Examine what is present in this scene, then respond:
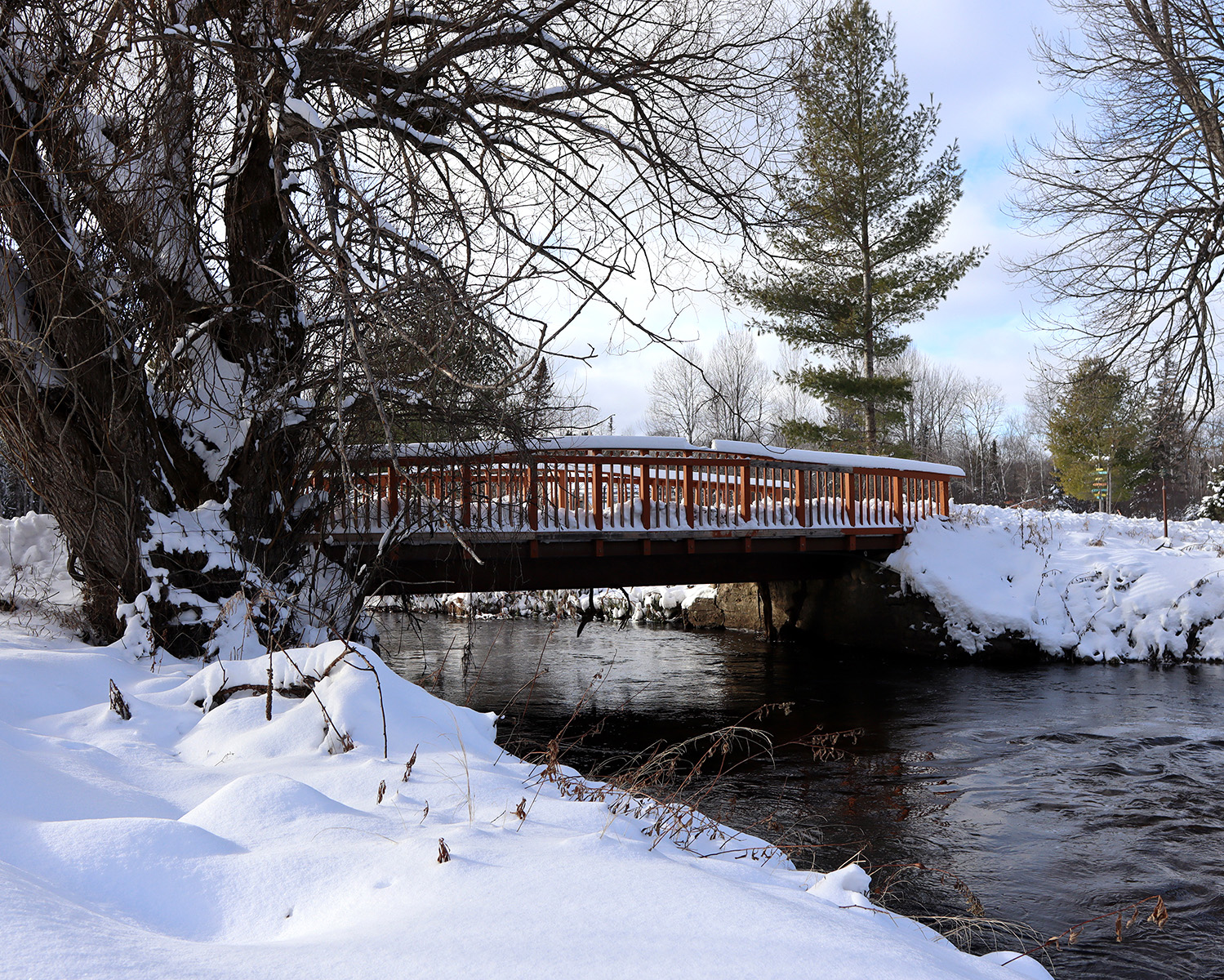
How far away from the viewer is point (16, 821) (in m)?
2.28

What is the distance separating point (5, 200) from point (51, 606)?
3117mm

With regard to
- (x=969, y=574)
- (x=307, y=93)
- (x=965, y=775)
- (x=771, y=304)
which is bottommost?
(x=965, y=775)

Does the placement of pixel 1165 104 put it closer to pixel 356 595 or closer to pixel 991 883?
pixel 991 883

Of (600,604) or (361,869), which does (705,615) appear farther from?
(361,869)

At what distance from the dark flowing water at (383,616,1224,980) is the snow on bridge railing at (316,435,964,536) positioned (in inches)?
70.3

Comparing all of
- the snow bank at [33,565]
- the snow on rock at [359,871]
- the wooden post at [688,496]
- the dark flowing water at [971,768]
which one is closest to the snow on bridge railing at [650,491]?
the wooden post at [688,496]

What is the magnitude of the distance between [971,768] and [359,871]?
6724 mm

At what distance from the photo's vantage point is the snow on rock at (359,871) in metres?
1.77

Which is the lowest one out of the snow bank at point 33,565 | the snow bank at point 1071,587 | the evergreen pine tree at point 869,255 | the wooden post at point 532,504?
the snow bank at point 1071,587

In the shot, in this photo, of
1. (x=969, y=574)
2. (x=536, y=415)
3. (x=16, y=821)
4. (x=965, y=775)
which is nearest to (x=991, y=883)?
(x=965, y=775)

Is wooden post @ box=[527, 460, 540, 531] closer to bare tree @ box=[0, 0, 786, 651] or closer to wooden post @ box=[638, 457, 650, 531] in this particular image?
wooden post @ box=[638, 457, 650, 531]

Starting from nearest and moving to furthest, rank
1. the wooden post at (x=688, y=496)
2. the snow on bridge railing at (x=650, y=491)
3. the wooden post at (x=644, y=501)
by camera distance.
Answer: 1. the snow on bridge railing at (x=650, y=491)
2. the wooden post at (x=644, y=501)
3. the wooden post at (x=688, y=496)

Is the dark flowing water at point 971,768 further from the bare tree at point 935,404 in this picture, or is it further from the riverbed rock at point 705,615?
the bare tree at point 935,404

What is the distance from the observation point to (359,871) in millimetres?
2291
